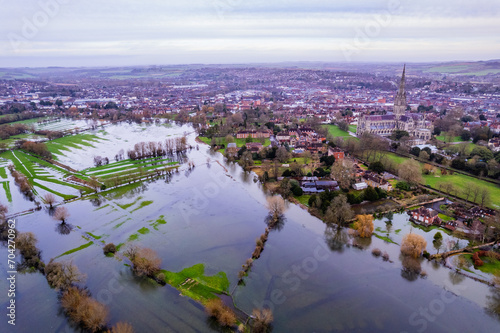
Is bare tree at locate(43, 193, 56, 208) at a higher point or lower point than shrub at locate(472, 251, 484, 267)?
higher

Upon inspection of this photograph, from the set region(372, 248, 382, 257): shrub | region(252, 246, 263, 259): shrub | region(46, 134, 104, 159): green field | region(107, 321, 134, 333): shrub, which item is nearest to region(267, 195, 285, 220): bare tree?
region(252, 246, 263, 259): shrub

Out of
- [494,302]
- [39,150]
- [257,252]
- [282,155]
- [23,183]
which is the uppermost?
[39,150]

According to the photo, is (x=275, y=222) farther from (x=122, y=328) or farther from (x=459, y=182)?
(x=459, y=182)

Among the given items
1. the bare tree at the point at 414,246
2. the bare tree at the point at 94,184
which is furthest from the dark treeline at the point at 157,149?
the bare tree at the point at 414,246

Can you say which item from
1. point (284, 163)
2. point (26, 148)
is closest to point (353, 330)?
point (284, 163)

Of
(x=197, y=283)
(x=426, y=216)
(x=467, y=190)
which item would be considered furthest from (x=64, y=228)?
(x=467, y=190)

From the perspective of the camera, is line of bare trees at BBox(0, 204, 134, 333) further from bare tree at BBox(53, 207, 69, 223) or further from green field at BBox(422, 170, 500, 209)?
green field at BBox(422, 170, 500, 209)

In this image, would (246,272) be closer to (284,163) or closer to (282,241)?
(282,241)
